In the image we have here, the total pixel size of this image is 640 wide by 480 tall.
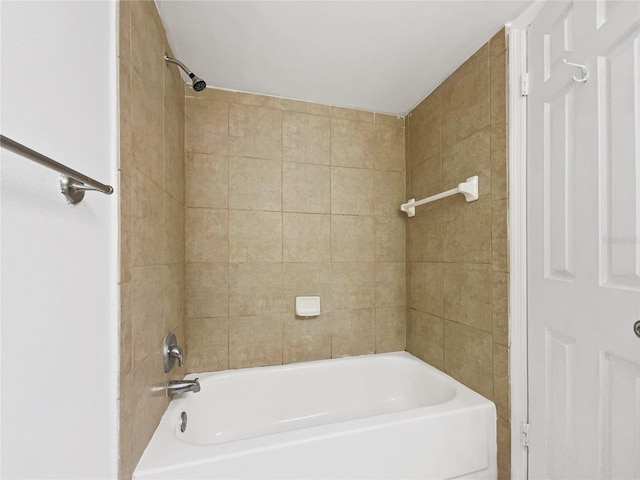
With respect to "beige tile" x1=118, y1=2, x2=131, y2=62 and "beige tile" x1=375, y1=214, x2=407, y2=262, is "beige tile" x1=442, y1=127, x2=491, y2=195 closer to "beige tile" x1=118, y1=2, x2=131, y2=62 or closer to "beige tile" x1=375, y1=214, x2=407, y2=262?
"beige tile" x1=375, y1=214, x2=407, y2=262

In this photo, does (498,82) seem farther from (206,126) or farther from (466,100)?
(206,126)

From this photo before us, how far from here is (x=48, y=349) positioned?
60 centimetres

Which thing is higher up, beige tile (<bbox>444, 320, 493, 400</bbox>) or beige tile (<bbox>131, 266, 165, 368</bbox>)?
beige tile (<bbox>131, 266, 165, 368</bbox>)

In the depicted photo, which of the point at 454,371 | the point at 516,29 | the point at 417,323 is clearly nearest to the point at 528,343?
the point at 454,371

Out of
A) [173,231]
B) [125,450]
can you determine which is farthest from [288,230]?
[125,450]

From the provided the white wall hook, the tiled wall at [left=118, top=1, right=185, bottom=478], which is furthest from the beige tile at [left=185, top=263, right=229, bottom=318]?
the white wall hook

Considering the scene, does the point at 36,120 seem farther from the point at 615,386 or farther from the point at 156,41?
the point at 615,386

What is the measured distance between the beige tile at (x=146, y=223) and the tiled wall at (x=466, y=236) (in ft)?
4.71

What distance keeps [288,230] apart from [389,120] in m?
1.07

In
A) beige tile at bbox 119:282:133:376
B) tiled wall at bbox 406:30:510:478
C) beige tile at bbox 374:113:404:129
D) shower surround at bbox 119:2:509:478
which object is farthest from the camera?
beige tile at bbox 374:113:404:129

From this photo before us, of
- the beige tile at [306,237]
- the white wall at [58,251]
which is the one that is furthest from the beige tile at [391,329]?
the white wall at [58,251]

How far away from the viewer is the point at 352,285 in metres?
2.04

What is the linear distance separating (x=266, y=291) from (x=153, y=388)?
0.81m

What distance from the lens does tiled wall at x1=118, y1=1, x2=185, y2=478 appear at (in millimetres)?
919
